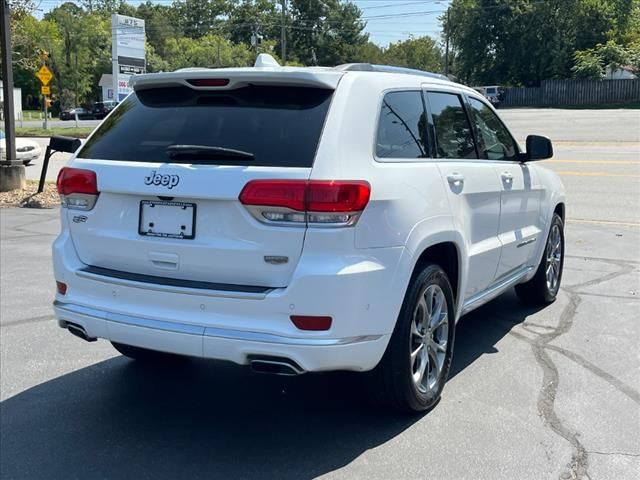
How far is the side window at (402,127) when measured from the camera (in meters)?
3.90

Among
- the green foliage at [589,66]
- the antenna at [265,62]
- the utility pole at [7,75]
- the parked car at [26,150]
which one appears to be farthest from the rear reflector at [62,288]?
the green foliage at [589,66]

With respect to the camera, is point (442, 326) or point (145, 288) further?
point (442, 326)

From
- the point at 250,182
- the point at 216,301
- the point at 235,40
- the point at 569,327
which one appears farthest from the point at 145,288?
the point at 235,40

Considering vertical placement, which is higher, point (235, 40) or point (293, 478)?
point (235, 40)

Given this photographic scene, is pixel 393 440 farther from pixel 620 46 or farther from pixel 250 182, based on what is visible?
pixel 620 46

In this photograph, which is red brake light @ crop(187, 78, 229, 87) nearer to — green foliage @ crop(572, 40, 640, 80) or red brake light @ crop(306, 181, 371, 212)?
red brake light @ crop(306, 181, 371, 212)

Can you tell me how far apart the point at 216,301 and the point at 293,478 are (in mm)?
929

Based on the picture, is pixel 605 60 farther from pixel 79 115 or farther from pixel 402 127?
pixel 402 127

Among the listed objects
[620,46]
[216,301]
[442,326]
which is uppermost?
[620,46]

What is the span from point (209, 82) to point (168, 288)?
1.15 m

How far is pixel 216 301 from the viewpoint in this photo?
11.6 feet

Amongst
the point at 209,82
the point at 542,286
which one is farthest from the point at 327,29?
the point at 209,82

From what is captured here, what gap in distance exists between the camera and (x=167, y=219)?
3.70 m

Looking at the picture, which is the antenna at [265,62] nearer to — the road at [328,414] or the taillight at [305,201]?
the taillight at [305,201]
